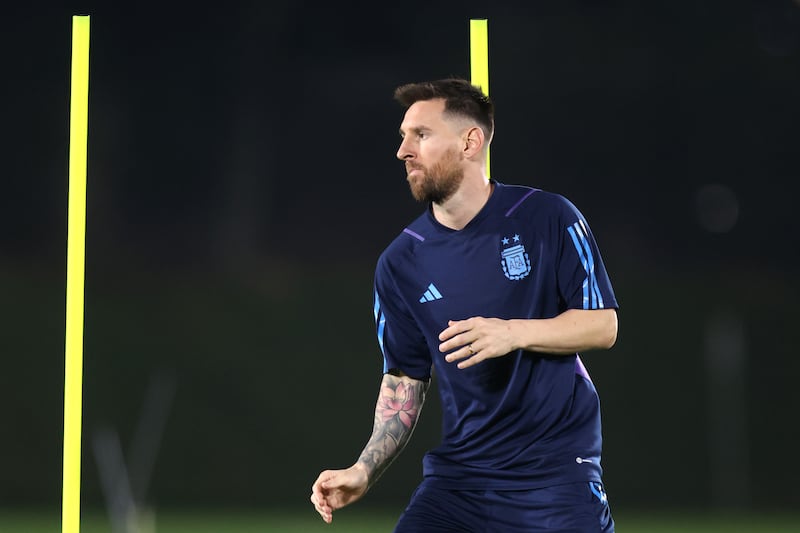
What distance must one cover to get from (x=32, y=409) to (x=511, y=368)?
3.98 m

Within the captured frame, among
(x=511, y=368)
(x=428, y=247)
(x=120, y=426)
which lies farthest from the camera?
(x=120, y=426)

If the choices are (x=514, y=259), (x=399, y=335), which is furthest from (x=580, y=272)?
(x=399, y=335)

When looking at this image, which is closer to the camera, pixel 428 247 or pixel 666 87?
pixel 428 247

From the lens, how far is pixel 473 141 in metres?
2.65

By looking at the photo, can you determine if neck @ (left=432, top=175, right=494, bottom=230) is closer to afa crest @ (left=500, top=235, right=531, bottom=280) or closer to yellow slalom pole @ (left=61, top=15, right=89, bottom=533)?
afa crest @ (left=500, top=235, right=531, bottom=280)

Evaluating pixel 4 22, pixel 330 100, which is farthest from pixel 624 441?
pixel 4 22

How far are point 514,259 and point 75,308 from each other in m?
1.14

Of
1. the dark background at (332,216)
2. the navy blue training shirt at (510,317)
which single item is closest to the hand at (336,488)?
the navy blue training shirt at (510,317)

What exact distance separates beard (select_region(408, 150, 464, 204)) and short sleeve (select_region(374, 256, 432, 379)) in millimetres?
245

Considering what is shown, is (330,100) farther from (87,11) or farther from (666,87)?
(666,87)

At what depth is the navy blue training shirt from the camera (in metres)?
2.47

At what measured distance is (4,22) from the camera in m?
5.80

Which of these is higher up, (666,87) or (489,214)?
(666,87)

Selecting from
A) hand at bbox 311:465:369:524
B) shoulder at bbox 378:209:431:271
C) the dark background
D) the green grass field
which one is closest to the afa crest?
shoulder at bbox 378:209:431:271
